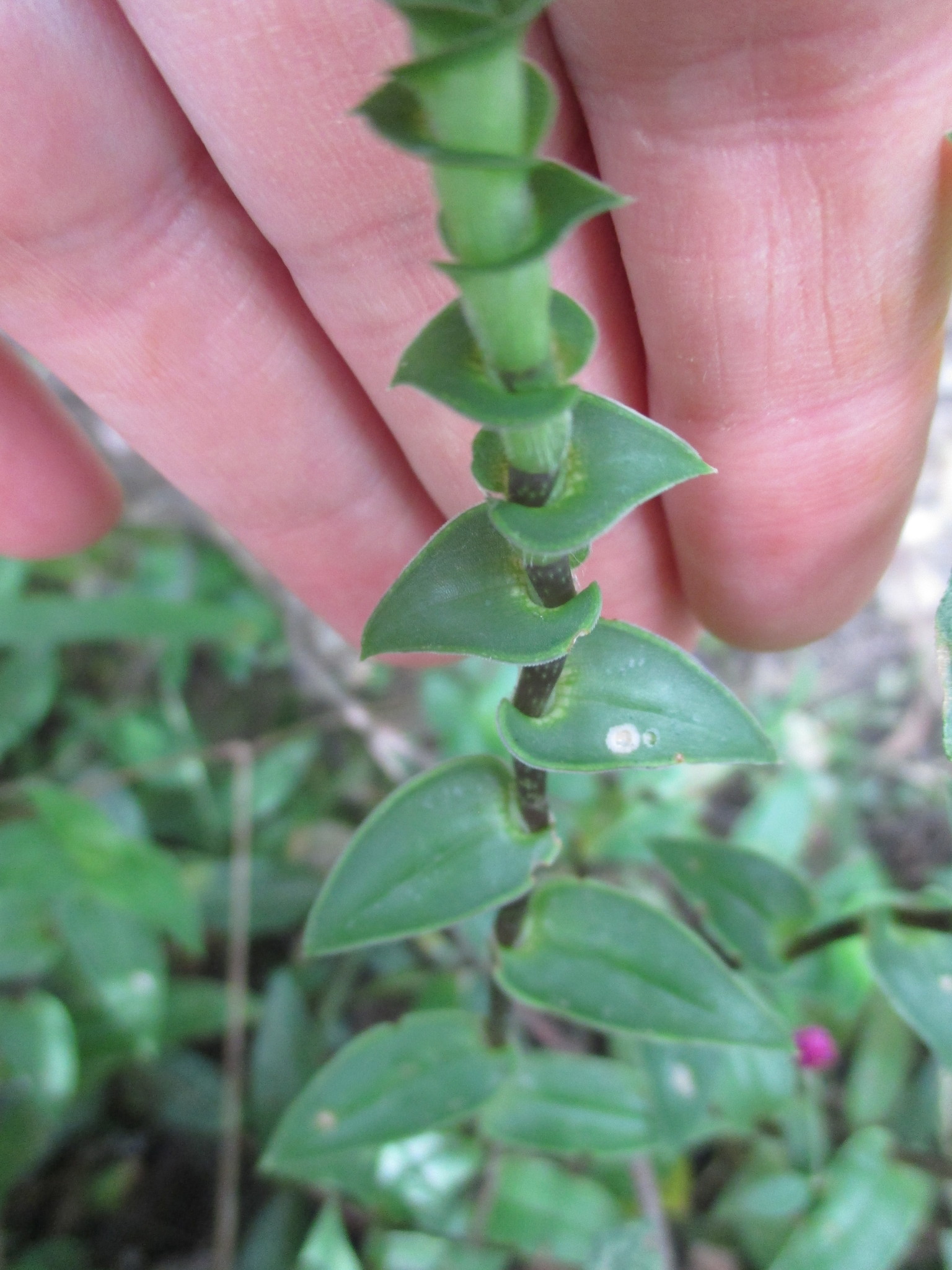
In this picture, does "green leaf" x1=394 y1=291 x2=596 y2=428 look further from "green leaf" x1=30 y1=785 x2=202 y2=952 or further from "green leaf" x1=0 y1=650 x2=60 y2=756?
"green leaf" x1=0 y1=650 x2=60 y2=756

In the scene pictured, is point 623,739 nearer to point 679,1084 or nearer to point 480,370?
point 480,370

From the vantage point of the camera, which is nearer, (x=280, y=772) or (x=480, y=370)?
(x=480, y=370)

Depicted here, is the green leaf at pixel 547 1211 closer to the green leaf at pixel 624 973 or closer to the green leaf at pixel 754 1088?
the green leaf at pixel 754 1088

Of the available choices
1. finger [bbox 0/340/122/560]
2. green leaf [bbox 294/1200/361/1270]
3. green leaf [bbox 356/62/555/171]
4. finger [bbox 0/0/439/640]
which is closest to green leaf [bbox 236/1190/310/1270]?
green leaf [bbox 294/1200/361/1270]

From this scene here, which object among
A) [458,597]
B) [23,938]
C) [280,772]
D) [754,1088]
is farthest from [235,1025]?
[458,597]

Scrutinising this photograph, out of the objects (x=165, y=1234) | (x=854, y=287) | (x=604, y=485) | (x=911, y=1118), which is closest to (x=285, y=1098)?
(x=165, y=1234)

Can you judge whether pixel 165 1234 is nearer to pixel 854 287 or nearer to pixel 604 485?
pixel 604 485
